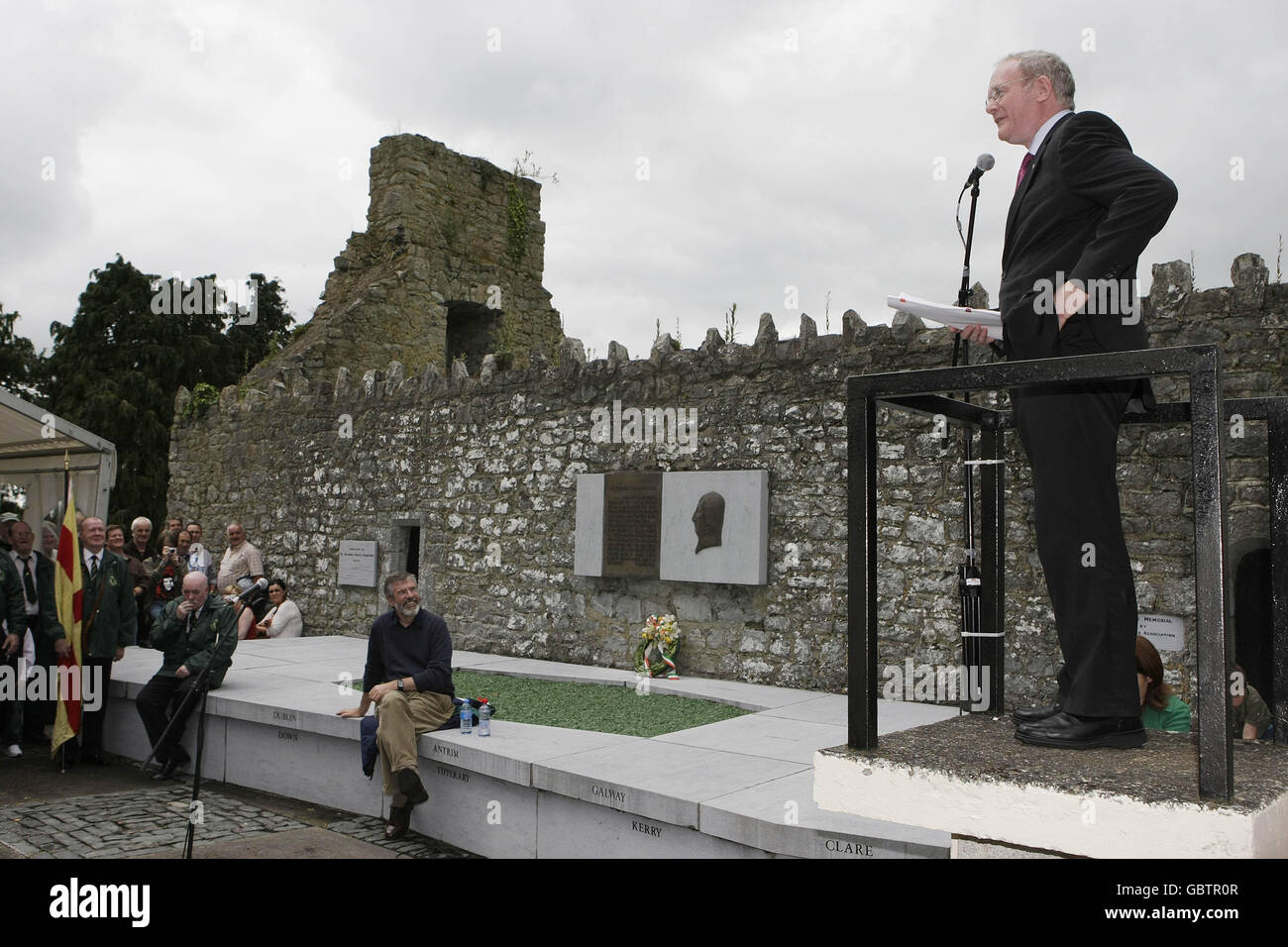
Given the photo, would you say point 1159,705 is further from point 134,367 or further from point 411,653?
point 134,367

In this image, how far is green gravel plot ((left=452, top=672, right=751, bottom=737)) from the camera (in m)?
6.43

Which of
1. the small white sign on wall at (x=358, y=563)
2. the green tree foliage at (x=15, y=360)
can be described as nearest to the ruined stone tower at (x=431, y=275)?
the small white sign on wall at (x=358, y=563)

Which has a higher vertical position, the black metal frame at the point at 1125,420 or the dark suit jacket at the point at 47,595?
the black metal frame at the point at 1125,420

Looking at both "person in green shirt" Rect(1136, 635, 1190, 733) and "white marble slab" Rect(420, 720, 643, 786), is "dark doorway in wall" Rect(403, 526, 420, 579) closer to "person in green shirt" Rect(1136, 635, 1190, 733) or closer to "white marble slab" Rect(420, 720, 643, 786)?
"white marble slab" Rect(420, 720, 643, 786)

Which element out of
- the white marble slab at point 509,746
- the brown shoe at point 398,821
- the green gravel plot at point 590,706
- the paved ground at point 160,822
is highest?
the white marble slab at point 509,746

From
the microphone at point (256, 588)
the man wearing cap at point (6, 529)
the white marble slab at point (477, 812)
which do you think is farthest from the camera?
the microphone at point (256, 588)

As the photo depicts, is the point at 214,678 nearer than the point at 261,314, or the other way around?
the point at 214,678

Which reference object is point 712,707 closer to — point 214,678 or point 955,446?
point 955,446

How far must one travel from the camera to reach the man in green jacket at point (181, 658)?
7.09m

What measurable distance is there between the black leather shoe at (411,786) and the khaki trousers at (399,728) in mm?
33

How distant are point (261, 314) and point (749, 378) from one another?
82.9ft

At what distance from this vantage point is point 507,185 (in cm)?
1487

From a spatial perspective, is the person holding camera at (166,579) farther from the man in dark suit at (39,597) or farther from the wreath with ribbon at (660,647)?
the wreath with ribbon at (660,647)
